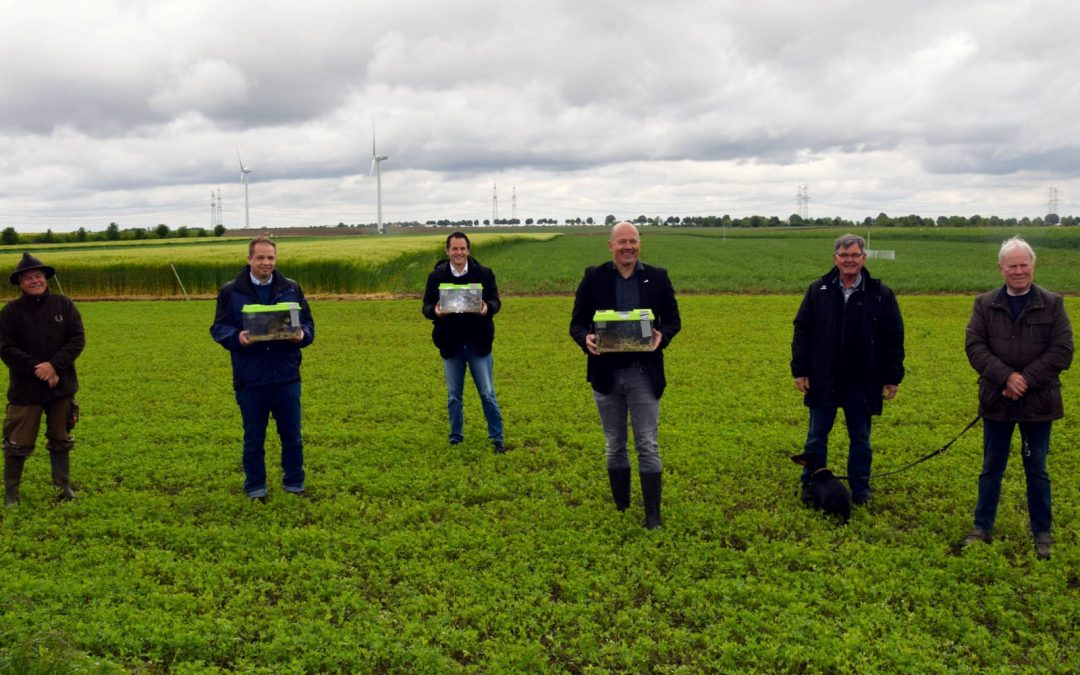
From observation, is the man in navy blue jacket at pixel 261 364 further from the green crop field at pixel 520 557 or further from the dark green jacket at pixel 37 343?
the dark green jacket at pixel 37 343

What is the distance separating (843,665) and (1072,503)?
154 inches

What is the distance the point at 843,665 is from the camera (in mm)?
4582

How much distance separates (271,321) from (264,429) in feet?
3.80

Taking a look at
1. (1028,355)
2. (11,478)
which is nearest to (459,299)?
(11,478)

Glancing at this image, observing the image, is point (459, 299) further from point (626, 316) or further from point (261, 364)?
point (626, 316)

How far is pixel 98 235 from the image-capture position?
88.9m

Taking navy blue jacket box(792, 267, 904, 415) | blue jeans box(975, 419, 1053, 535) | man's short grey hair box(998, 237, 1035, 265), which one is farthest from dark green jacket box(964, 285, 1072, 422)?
navy blue jacket box(792, 267, 904, 415)

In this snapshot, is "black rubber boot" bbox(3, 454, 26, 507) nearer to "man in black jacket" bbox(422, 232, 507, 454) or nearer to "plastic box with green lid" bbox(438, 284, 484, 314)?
"man in black jacket" bbox(422, 232, 507, 454)

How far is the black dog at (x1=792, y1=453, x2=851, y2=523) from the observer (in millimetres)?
6672

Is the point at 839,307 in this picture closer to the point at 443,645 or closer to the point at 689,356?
the point at 443,645

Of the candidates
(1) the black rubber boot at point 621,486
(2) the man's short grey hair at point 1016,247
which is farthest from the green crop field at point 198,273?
(2) the man's short grey hair at point 1016,247

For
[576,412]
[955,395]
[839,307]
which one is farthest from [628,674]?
[955,395]

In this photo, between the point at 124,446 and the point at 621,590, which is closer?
the point at 621,590

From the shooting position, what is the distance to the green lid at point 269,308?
6898mm
